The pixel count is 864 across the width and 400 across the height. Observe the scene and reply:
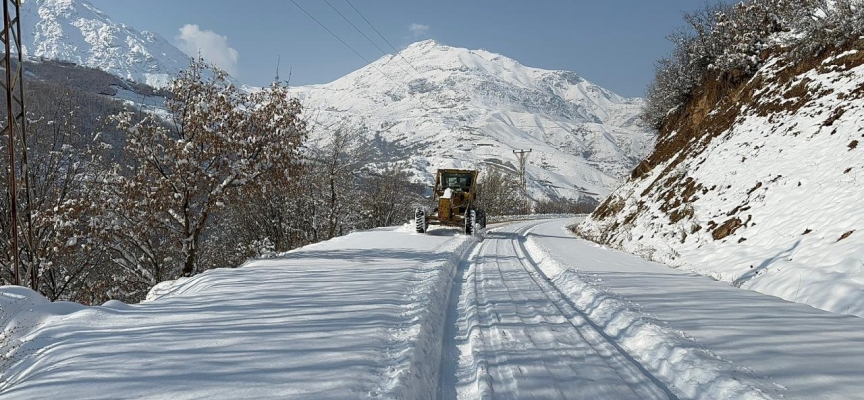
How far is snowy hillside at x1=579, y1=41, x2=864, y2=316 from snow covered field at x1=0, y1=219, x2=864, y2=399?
1299mm

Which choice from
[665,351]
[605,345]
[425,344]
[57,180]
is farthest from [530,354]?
[57,180]

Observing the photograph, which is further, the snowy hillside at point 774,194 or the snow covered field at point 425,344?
the snowy hillside at point 774,194

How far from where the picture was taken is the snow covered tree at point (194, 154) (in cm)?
1149

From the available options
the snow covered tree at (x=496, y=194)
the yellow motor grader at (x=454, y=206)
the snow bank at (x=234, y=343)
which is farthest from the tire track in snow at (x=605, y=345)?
the snow covered tree at (x=496, y=194)

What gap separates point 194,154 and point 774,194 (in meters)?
14.1

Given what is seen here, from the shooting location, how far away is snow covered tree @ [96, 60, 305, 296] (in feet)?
37.7

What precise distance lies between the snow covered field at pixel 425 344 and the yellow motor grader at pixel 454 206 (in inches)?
479

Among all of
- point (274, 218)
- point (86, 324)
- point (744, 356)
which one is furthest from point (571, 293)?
point (274, 218)

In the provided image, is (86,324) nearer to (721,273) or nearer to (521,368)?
(521,368)

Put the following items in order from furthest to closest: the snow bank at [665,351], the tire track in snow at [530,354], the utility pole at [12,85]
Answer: the utility pole at [12,85]
the tire track in snow at [530,354]
the snow bank at [665,351]

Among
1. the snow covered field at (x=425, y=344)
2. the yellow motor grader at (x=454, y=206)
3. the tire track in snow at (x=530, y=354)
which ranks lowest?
the tire track in snow at (x=530, y=354)

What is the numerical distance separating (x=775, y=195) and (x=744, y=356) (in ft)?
26.9

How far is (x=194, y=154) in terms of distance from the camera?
1161 cm

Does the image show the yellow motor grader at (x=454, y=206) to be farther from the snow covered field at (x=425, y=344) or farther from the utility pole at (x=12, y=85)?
the utility pole at (x=12, y=85)
